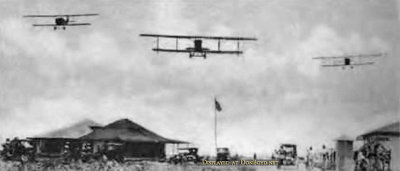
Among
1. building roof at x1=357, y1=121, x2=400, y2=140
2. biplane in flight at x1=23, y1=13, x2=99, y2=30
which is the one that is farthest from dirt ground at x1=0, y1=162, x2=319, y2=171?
biplane in flight at x1=23, y1=13, x2=99, y2=30

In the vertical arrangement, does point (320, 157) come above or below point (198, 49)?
below

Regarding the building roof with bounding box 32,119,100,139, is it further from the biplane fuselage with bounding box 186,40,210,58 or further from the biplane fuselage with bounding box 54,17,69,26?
the biplane fuselage with bounding box 186,40,210,58

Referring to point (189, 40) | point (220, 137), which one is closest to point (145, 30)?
point (189, 40)

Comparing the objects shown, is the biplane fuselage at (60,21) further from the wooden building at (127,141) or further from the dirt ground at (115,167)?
the dirt ground at (115,167)

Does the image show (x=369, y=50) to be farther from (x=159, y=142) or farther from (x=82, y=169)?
(x=82, y=169)

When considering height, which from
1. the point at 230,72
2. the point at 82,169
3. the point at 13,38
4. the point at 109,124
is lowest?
the point at 82,169

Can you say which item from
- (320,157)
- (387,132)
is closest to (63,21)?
(320,157)

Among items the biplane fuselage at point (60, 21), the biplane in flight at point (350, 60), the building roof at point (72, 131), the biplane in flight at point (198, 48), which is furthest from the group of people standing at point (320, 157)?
the biplane fuselage at point (60, 21)

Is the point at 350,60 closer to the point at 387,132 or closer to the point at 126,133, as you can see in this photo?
the point at 387,132
